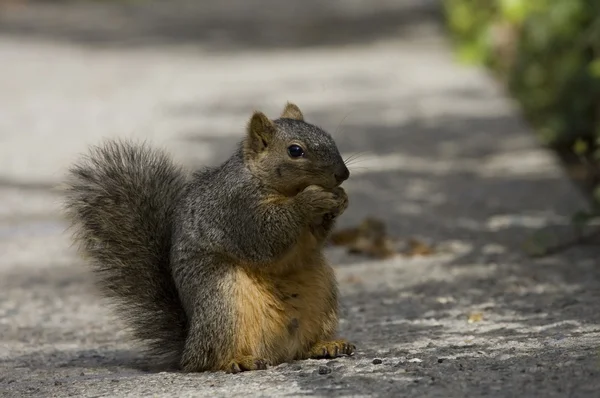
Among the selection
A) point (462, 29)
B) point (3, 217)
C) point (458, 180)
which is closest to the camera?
point (3, 217)

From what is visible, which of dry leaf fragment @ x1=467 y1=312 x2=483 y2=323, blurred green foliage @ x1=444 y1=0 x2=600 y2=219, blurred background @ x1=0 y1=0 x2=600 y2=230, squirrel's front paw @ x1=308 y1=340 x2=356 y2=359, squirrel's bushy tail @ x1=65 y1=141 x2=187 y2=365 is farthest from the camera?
blurred background @ x1=0 y1=0 x2=600 y2=230

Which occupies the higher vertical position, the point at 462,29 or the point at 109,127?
the point at 462,29

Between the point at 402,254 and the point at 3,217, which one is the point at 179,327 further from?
the point at 3,217

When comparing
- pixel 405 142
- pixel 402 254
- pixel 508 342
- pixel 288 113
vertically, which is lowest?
pixel 508 342

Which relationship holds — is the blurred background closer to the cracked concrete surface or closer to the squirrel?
the cracked concrete surface

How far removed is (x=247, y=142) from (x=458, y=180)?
4644 millimetres

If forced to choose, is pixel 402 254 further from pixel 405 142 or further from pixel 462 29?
pixel 462 29

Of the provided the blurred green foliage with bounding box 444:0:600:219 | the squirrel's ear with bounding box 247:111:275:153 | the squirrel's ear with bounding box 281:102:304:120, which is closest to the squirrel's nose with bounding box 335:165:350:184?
the squirrel's ear with bounding box 247:111:275:153

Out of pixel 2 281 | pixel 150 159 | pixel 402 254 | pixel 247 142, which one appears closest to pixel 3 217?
pixel 2 281

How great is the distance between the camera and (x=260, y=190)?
4.40 metres

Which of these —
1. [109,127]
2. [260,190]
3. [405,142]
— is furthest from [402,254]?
[109,127]

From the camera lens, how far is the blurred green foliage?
372 inches

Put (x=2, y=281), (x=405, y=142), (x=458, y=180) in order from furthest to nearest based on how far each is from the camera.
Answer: (x=405, y=142), (x=458, y=180), (x=2, y=281)

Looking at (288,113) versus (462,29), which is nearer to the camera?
(288,113)
